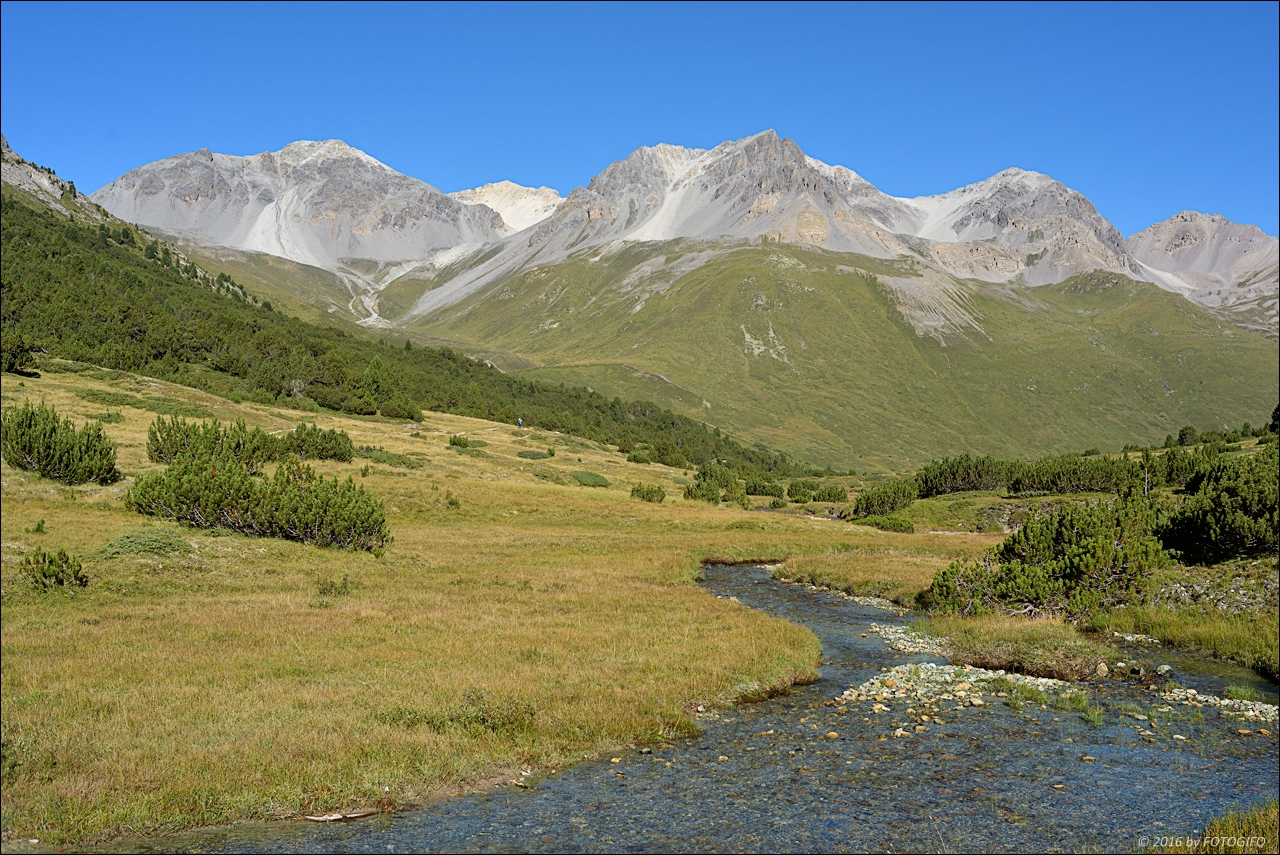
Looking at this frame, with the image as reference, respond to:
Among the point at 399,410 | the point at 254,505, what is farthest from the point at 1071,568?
the point at 399,410

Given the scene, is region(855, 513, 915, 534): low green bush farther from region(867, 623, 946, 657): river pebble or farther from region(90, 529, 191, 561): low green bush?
region(90, 529, 191, 561): low green bush

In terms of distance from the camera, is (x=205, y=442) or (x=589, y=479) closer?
(x=205, y=442)

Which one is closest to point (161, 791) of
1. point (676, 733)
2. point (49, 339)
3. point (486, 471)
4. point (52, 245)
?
point (676, 733)

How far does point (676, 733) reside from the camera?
1653 centimetres

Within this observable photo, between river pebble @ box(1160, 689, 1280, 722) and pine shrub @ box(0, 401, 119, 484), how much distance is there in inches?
1889

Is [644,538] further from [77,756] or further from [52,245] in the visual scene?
[52,245]

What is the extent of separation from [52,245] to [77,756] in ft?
464

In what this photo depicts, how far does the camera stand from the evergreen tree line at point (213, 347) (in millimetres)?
94500

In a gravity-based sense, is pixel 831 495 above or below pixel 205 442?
below

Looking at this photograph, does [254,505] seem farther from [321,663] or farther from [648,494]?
[648,494]

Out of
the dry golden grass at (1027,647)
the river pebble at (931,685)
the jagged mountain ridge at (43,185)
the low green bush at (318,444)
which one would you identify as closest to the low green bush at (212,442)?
the low green bush at (318,444)

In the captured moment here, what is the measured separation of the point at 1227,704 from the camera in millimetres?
18234

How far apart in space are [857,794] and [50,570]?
2409 cm

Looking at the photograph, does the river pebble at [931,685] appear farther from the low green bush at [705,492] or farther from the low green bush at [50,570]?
the low green bush at [705,492]
